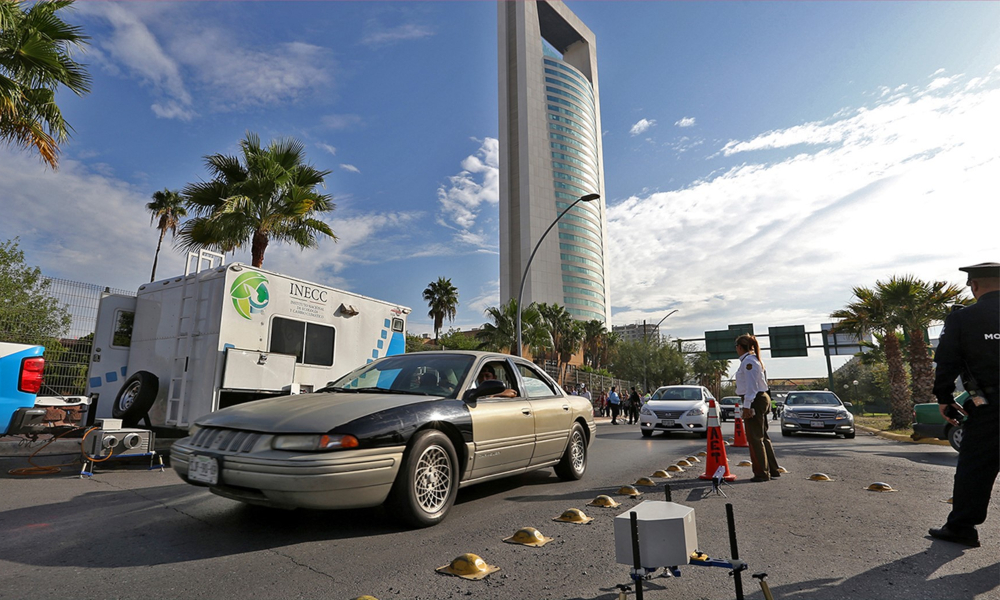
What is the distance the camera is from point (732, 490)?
5852mm

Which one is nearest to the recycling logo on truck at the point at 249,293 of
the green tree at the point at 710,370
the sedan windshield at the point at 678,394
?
the sedan windshield at the point at 678,394

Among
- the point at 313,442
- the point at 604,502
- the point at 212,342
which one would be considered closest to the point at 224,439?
the point at 313,442

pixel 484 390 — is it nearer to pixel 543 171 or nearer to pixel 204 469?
pixel 204 469

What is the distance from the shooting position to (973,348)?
3.58m

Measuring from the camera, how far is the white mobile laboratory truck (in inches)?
297

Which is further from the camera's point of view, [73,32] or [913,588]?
[73,32]

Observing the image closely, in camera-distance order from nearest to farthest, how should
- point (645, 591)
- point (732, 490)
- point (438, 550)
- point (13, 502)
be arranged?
point (645, 591) < point (438, 550) < point (13, 502) < point (732, 490)

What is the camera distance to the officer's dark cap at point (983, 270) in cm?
368

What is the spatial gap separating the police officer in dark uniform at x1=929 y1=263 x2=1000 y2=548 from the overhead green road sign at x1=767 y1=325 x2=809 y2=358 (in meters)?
44.2

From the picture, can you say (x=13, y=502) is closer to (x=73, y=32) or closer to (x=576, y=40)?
(x=73, y=32)

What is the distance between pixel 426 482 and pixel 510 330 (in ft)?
98.4

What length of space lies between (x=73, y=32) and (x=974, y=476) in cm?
1302

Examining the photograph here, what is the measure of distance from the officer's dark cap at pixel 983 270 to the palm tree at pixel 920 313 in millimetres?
18162

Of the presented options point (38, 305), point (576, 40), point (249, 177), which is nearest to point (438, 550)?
point (249, 177)
